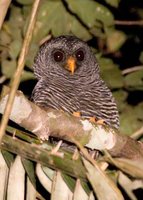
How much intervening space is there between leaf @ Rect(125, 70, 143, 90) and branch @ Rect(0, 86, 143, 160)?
248 centimetres

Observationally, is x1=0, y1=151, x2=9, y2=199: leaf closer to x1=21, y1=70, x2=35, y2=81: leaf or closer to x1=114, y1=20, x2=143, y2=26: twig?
x1=21, y1=70, x2=35, y2=81: leaf

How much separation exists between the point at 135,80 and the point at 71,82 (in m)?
0.60

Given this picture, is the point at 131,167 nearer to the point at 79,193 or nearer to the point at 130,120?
the point at 79,193

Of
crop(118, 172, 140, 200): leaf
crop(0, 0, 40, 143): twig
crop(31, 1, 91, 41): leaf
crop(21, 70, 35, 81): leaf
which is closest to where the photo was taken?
crop(0, 0, 40, 143): twig

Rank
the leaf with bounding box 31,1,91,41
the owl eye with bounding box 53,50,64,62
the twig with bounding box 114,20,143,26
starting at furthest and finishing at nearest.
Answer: the twig with bounding box 114,20,143,26, the leaf with bounding box 31,1,91,41, the owl eye with bounding box 53,50,64,62

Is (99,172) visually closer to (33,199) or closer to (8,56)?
(33,199)

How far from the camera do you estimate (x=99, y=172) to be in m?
1.65

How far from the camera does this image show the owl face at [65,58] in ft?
14.1

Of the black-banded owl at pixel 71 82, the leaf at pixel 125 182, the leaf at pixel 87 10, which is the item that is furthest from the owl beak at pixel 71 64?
the leaf at pixel 125 182

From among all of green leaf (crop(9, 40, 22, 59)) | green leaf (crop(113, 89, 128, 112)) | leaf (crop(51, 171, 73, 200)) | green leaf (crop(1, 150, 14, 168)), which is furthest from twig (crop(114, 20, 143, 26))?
leaf (crop(51, 171, 73, 200))

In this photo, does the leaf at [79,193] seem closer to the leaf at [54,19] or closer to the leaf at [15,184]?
the leaf at [15,184]

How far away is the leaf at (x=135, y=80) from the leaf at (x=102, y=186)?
292 cm

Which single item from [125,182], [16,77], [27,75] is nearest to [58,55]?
[27,75]

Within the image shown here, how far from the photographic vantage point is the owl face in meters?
4.29
